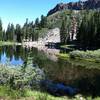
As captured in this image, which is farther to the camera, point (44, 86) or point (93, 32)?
point (93, 32)

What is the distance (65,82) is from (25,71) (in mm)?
23431

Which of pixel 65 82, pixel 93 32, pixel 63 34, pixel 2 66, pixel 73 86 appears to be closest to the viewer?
pixel 2 66

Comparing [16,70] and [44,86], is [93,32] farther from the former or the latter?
[16,70]

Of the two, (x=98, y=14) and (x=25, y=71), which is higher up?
(x=98, y=14)

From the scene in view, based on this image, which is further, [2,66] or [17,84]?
[2,66]

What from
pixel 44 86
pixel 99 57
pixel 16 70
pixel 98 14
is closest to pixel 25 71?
pixel 16 70

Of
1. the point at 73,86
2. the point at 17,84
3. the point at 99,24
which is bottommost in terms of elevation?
the point at 73,86

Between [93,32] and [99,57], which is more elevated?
[93,32]

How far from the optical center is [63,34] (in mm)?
198625

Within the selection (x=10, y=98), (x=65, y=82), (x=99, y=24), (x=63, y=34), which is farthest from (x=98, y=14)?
(x=10, y=98)

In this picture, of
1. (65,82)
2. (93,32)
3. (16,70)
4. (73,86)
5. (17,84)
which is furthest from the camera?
(93,32)

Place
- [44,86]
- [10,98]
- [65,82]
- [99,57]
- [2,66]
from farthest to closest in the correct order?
[99,57], [65,82], [44,86], [2,66], [10,98]

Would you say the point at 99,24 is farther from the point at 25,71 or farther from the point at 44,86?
the point at 25,71

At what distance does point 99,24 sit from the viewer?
145750mm
